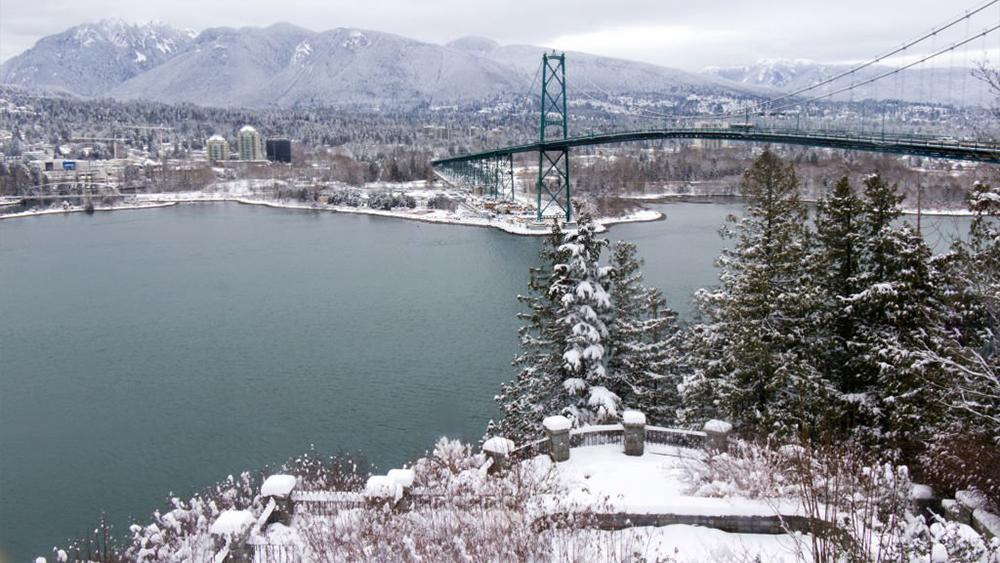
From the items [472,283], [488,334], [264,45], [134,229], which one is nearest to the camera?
[488,334]

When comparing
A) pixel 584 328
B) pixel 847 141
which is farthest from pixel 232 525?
pixel 847 141

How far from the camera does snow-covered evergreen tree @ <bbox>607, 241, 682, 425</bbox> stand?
255 inches

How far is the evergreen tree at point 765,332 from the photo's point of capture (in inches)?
200

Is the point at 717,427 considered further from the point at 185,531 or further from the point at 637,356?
the point at 185,531

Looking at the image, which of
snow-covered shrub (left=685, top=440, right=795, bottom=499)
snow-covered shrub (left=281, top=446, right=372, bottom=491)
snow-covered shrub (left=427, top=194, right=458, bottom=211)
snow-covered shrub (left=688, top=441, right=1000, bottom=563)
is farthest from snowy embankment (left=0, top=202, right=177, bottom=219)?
snow-covered shrub (left=688, top=441, right=1000, bottom=563)

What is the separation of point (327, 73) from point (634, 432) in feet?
534

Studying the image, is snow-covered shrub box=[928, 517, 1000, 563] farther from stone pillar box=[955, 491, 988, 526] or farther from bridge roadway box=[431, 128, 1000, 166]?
bridge roadway box=[431, 128, 1000, 166]

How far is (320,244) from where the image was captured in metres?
24.4

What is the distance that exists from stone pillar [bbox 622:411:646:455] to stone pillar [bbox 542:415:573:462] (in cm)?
39

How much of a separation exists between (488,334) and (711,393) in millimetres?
7098

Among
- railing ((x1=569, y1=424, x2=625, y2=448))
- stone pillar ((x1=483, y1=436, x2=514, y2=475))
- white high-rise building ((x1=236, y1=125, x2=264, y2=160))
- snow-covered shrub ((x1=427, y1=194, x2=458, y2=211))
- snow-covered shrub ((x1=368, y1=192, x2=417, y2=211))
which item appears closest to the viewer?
stone pillar ((x1=483, y1=436, x2=514, y2=475))

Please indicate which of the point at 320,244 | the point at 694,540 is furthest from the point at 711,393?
the point at 320,244

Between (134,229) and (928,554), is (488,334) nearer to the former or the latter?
(928,554)

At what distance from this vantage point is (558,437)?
473cm
